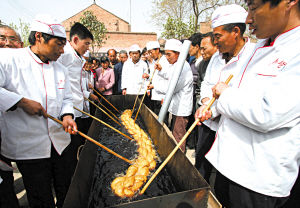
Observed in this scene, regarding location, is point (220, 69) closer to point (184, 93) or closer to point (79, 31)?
point (184, 93)

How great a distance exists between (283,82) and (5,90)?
248cm

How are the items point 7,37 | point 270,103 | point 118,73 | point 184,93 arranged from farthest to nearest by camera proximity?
point 118,73
point 184,93
point 7,37
point 270,103

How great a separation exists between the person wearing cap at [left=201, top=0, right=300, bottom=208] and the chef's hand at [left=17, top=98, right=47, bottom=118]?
194cm

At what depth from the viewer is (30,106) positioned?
170 cm

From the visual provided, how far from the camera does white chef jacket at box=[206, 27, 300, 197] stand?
983 mm

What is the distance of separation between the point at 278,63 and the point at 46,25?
2385mm

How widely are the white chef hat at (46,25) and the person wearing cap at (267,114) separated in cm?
207

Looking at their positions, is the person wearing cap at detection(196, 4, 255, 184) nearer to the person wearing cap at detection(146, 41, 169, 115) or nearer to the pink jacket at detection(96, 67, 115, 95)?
the person wearing cap at detection(146, 41, 169, 115)

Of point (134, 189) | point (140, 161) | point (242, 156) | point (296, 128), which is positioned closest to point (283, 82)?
point (296, 128)

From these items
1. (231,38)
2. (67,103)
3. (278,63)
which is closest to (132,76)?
(67,103)

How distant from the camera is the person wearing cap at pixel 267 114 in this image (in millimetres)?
994

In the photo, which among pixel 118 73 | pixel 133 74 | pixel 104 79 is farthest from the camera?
pixel 118 73

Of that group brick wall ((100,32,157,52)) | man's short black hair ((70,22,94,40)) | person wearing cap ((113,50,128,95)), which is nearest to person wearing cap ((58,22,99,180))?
man's short black hair ((70,22,94,40))

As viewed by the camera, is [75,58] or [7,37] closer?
[7,37]
